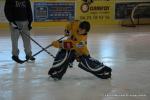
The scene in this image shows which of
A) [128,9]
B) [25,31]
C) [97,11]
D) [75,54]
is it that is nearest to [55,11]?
[97,11]

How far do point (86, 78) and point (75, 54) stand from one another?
1.16ft

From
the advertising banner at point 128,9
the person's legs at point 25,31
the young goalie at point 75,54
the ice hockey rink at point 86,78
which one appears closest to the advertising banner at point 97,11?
the advertising banner at point 128,9

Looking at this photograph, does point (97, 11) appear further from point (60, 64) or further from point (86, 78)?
point (60, 64)

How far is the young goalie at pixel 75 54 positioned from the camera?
5.38 meters

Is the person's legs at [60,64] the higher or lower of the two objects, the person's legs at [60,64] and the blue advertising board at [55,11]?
the lower

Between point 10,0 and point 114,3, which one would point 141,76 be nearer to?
point 10,0

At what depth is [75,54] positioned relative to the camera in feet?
18.1

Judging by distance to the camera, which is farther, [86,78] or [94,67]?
[86,78]

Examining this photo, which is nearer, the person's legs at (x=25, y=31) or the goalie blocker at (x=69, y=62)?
the goalie blocker at (x=69, y=62)

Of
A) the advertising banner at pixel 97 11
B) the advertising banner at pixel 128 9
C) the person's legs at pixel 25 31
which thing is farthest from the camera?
the advertising banner at pixel 128 9

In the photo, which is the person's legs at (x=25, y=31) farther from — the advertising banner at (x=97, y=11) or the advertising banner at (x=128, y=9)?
the advertising banner at (x=128, y=9)

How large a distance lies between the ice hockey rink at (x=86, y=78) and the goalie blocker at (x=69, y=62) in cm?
9

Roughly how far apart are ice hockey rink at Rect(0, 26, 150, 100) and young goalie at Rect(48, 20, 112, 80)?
0.11 meters

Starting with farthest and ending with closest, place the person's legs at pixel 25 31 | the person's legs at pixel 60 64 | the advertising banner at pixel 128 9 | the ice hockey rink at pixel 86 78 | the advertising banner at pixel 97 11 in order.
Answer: the advertising banner at pixel 128 9 → the advertising banner at pixel 97 11 → the person's legs at pixel 25 31 → the person's legs at pixel 60 64 → the ice hockey rink at pixel 86 78
